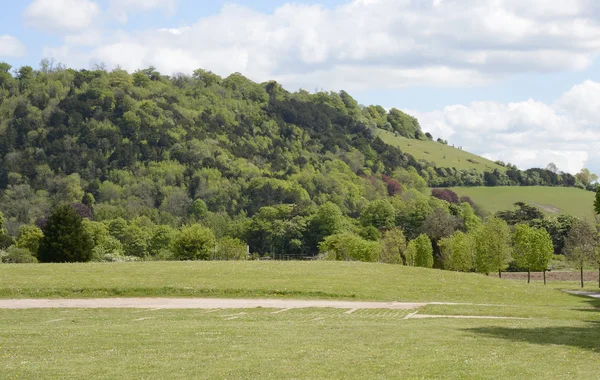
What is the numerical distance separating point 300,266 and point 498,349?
109 feet

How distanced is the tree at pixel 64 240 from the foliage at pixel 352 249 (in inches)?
1647

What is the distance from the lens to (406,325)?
1126 inches

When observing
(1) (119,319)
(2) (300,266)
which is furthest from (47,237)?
(1) (119,319)

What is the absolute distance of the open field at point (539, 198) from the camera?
578 ft

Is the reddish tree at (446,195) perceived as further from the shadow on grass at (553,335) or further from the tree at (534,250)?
the shadow on grass at (553,335)

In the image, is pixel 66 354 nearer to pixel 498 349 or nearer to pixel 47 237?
pixel 498 349

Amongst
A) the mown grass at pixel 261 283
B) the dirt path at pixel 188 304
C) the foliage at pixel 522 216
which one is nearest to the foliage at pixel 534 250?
the mown grass at pixel 261 283

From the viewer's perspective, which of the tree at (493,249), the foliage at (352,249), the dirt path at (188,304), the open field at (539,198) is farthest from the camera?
the open field at (539,198)

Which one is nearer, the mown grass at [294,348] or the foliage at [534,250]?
the mown grass at [294,348]

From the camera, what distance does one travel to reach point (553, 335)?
25297mm

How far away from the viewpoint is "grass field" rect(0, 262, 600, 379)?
17.9m

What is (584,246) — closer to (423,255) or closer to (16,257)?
(423,255)

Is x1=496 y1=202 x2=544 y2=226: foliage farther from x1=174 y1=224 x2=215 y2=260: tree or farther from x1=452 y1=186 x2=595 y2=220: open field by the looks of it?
x1=174 y1=224 x2=215 y2=260: tree

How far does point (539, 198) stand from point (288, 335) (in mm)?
173559
